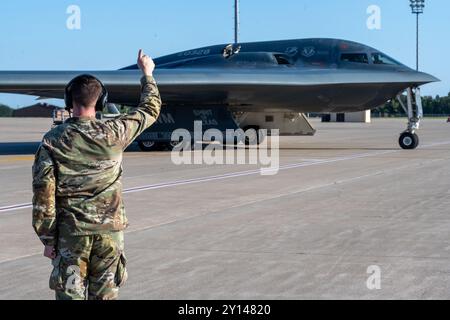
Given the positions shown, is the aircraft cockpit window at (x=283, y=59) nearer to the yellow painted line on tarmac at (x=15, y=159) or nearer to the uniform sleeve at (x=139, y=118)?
the yellow painted line on tarmac at (x=15, y=159)

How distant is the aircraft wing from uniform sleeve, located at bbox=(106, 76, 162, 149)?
18.2 meters

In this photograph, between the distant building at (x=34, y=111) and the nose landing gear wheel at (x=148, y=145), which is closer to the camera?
the nose landing gear wheel at (x=148, y=145)

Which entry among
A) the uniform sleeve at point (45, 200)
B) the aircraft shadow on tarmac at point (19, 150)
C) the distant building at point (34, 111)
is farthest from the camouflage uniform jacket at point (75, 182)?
the distant building at point (34, 111)

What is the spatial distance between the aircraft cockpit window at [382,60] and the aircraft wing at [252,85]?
2.60 ft

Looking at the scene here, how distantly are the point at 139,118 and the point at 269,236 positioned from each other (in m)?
4.90

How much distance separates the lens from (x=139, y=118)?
16.5 feet

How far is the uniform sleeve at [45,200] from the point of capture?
4656 mm

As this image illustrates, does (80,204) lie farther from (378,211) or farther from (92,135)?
(378,211)

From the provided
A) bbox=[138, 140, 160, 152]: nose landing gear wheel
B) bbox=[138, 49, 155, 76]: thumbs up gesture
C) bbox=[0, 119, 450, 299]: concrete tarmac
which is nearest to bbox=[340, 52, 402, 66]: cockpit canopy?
bbox=[138, 140, 160, 152]: nose landing gear wheel

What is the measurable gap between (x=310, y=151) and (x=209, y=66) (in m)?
5.01

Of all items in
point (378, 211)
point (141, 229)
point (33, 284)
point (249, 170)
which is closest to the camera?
point (33, 284)

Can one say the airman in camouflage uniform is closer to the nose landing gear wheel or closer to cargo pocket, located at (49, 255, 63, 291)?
cargo pocket, located at (49, 255, 63, 291)
